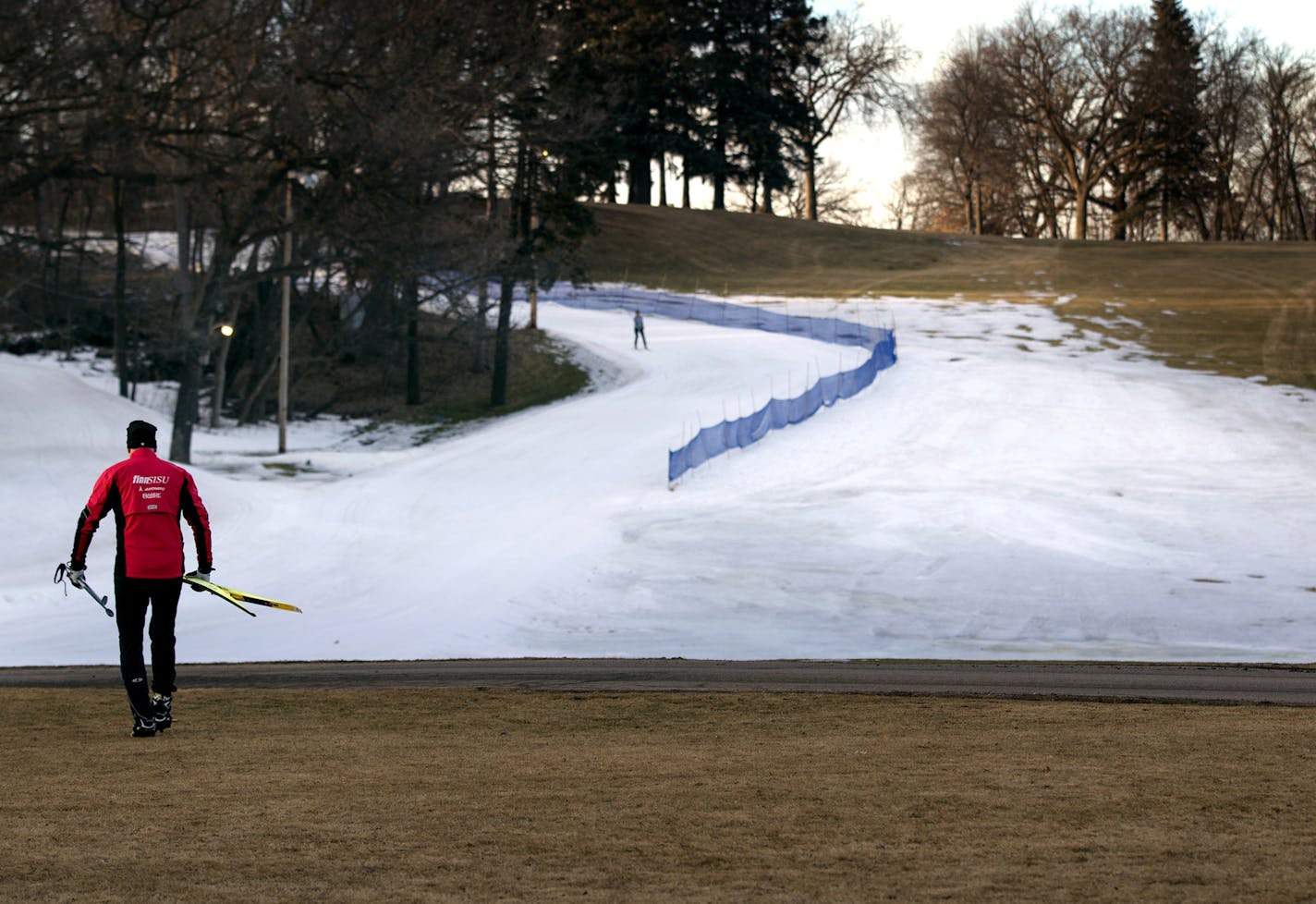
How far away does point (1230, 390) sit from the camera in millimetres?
43688

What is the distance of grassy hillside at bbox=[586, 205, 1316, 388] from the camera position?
54.7 meters

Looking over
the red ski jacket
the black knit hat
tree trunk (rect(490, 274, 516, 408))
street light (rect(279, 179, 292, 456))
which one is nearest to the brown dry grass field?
the red ski jacket

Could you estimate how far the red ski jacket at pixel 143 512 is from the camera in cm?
902

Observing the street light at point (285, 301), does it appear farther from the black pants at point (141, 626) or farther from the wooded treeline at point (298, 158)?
the black pants at point (141, 626)

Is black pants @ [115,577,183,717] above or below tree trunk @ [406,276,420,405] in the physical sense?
below

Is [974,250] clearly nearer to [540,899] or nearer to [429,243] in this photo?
[429,243]

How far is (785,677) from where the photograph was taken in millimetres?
13797

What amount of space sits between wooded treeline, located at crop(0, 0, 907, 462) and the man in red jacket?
1497 centimetres

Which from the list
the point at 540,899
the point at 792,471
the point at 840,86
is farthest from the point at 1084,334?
the point at 540,899

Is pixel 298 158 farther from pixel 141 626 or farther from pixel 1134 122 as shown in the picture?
pixel 1134 122

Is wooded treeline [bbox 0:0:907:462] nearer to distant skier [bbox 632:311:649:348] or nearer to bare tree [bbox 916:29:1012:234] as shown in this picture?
distant skier [bbox 632:311:649:348]

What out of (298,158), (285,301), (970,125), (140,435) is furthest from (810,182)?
(140,435)

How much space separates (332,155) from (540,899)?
1019 inches

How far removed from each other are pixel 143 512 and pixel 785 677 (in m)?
7.06
